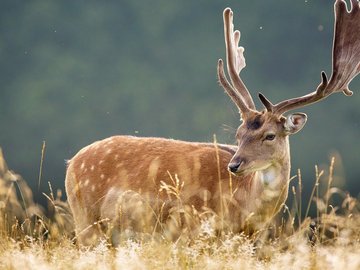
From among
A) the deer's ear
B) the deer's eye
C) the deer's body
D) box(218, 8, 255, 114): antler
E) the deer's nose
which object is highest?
box(218, 8, 255, 114): antler

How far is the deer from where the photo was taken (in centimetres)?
536

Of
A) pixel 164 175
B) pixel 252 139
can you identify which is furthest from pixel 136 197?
pixel 252 139

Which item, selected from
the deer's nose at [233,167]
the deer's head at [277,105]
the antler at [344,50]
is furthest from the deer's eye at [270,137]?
the antler at [344,50]

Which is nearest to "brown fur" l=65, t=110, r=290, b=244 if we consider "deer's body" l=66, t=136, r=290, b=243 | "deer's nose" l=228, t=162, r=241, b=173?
"deer's body" l=66, t=136, r=290, b=243

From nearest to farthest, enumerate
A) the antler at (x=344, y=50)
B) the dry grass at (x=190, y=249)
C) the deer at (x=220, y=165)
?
the dry grass at (x=190, y=249) → the deer at (x=220, y=165) → the antler at (x=344, y=50)

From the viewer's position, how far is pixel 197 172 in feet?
19.0

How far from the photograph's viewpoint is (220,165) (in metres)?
5.72

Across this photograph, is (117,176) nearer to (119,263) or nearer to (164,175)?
(164,175)

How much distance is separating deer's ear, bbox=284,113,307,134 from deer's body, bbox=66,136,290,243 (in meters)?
0.27

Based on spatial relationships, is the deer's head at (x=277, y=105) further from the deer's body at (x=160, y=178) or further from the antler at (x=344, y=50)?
the deer's body at (x=160, y=178)

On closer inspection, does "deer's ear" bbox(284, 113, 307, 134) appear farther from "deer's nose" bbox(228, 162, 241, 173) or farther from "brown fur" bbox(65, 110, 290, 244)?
"deer's nose" bbox(228, 162, 241, 173)

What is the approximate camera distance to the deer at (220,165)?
5359mm

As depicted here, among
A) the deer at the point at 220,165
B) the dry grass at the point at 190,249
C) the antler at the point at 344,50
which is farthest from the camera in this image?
the antler at the point at 344,50

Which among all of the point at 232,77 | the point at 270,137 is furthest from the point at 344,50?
the point at 270,137
